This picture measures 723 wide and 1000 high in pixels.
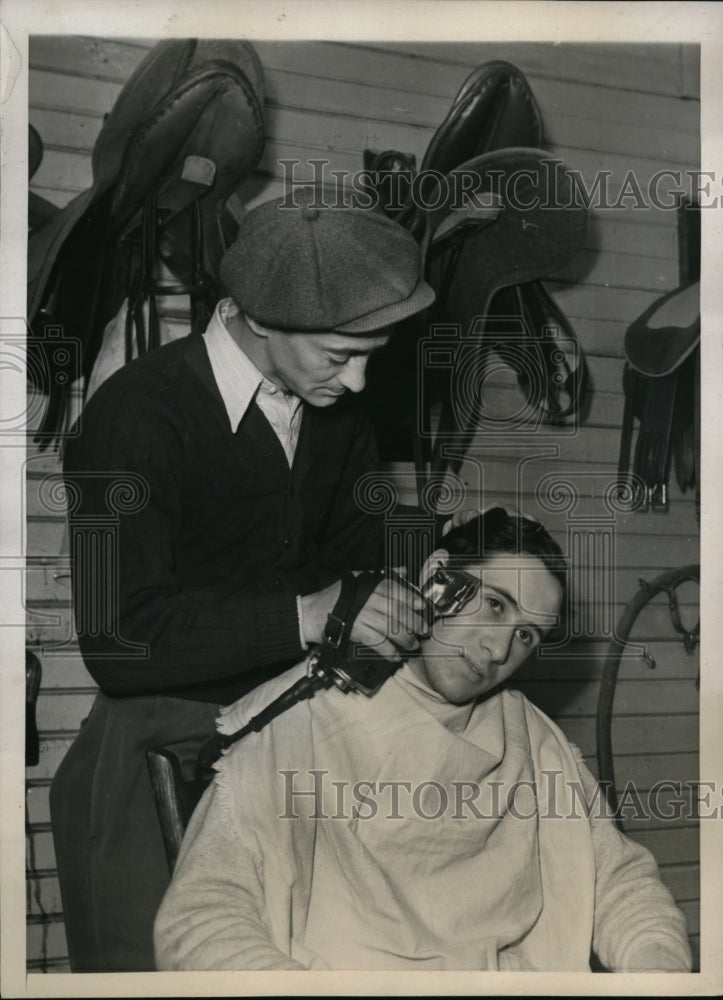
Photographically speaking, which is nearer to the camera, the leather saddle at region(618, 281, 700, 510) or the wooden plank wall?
the wooden plank wall

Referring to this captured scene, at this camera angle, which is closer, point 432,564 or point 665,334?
point 432,564

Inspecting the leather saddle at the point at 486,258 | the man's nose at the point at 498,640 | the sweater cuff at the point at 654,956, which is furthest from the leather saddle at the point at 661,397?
the sweater cuff at the point at 654,956

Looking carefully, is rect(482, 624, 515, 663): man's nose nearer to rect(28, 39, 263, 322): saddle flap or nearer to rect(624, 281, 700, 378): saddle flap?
rect(624, 281, 700, 378): saddle flap

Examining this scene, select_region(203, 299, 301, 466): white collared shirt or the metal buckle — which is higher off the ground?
select_region(203, 299, 301, 466): white collared shirt

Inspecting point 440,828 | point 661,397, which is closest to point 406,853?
point 440,828

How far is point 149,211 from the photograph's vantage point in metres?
1.58

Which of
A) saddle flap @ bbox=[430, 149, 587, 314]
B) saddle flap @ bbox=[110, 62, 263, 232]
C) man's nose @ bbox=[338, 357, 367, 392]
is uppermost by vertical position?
saddle flap @ bbox=[110, 62, 263, 232]

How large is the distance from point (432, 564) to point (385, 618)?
0.11 meters

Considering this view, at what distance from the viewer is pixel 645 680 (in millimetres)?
1704

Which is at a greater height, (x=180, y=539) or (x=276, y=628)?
(x=180, y=539)

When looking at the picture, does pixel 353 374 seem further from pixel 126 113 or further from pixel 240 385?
pixel 126 113

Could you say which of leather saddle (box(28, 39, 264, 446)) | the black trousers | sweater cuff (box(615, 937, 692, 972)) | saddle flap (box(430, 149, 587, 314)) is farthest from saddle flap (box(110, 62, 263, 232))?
sweater cuff (box(615, 937, 692, 972))

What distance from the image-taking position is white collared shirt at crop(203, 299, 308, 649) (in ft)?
5.12

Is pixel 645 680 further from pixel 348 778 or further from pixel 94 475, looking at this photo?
pixel 94 475
